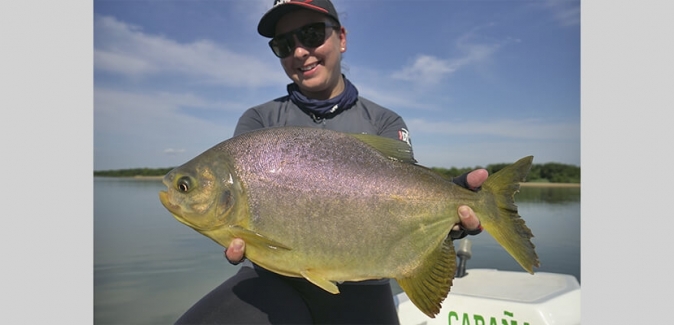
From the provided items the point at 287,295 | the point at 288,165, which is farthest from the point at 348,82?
the point at 287,295

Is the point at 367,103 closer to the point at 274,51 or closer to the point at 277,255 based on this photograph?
the point at 274,51

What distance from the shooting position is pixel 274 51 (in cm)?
358

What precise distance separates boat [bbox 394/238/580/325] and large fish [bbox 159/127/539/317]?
111 inches

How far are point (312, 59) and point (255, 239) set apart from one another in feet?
5.52

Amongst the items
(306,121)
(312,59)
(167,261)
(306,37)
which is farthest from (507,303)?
(167,261)

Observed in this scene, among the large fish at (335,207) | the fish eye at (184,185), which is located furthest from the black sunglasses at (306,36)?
the fish eye at (184,185)

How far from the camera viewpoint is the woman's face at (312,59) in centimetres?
345

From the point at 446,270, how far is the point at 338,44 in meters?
2.06

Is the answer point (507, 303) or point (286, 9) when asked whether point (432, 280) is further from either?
point (507, 303)

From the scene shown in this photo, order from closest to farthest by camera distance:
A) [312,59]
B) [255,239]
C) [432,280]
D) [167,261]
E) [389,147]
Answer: [255,239]
[432,280]
[389,147]
[312,59]
[167,261]

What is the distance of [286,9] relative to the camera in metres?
3.37

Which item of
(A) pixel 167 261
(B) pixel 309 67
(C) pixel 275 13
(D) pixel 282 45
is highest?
(C) pixel 275 13

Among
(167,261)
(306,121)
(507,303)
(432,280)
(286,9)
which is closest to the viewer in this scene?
(432,280)

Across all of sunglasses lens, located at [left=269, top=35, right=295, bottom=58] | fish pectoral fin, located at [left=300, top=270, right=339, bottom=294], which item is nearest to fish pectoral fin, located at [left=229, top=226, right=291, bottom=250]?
fish pectoral fin, located at [left=300, top=270, right=339, bottom=294]
